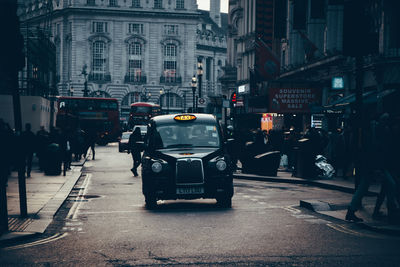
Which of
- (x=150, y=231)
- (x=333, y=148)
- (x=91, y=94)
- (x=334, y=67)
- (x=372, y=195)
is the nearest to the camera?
(x=150, y=231)

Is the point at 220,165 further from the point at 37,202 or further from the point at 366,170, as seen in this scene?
the point at 37,202

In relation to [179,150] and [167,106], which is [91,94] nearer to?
[167,106]

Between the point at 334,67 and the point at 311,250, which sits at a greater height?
the point at 334,67

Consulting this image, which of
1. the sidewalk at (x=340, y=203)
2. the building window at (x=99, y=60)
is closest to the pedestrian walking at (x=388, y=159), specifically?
the sidewalk at (x=340, y=203)

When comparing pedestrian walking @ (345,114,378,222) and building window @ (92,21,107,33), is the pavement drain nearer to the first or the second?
pedestrian walking @ (345,114,378,222)

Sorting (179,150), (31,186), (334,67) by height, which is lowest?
(31,186)

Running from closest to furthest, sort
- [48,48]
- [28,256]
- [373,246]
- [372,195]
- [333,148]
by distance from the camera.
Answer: [28,256]
[373,246]
[372,195]
[333,148]
[48,48]

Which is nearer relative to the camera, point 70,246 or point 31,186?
point 70,246

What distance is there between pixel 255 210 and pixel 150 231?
10.9 feet

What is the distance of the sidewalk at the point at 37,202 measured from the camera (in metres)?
10.2

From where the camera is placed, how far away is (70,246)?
8938mm

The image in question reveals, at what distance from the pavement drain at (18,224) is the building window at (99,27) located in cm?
10671

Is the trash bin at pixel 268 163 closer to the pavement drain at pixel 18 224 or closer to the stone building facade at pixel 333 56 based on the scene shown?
the stone building facade at pixel 333 56

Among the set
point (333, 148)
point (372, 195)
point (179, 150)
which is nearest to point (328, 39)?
point (333, 148)
